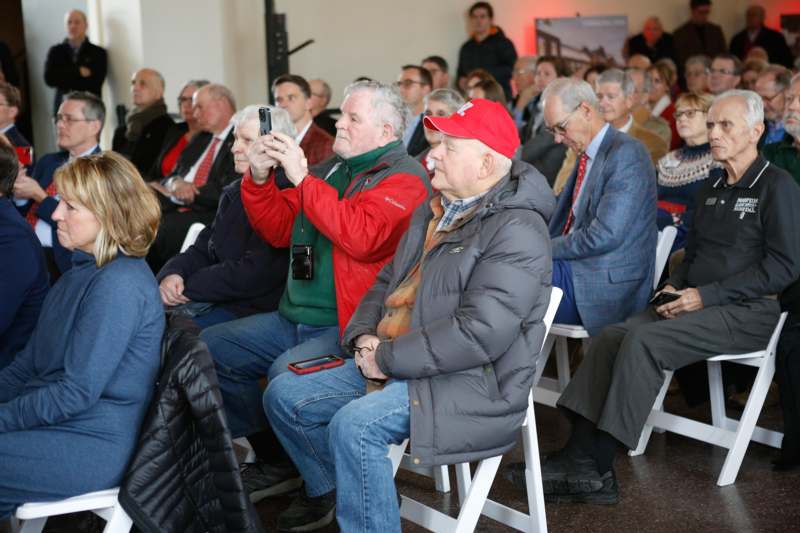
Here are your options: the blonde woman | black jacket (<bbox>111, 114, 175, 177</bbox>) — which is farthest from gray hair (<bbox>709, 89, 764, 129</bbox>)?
black jacket (<bbox>111, 114, 175, 177</bbox>)

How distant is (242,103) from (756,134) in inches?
233

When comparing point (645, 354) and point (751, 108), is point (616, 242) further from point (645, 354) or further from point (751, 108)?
point (751, 108)

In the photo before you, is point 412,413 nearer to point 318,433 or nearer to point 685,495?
point 318,433

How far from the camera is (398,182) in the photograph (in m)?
3.12

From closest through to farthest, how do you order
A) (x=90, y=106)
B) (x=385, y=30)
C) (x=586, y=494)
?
1. (x=586, y=494)
2. (x=90, y=106)
3. (x=385, y=30)

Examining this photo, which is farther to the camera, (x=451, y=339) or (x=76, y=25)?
(x=76, y=25)

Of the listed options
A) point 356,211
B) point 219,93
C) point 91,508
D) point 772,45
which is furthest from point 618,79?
point 772,45

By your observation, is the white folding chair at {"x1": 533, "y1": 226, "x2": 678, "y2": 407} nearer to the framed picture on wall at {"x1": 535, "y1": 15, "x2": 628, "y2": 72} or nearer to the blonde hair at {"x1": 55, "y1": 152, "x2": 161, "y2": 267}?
the blonde hair at {"x1": 55, "y1": 152, "x2": 161, "y2": 267}

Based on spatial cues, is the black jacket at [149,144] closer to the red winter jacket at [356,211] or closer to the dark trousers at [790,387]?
the red winter jacket at [356,211]

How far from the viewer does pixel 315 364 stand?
291 centimetres

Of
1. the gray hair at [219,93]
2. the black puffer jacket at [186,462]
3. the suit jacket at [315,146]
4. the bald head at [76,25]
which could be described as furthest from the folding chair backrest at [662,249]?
the bald head at [76,25]

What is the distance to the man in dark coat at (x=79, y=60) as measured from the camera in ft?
28.0

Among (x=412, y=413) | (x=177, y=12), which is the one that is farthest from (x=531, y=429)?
(x=177, y=12)

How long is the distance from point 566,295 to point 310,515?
139 centimetres
